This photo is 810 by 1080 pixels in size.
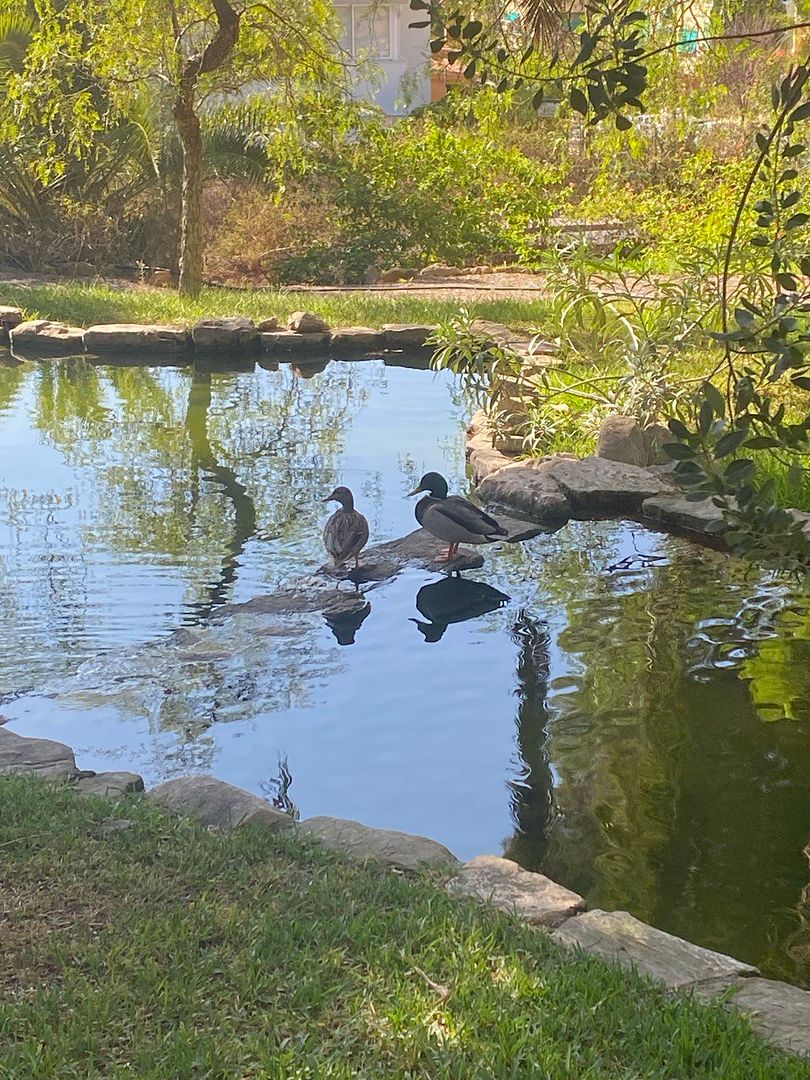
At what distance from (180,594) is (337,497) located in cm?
120

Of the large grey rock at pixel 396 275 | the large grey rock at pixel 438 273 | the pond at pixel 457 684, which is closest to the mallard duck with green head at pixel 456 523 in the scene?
the pond at pixel 457 684

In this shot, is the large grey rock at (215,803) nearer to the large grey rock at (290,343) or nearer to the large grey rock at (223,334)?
the large grey rock at (223,334)

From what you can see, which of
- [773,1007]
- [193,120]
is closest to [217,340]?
[193,120]

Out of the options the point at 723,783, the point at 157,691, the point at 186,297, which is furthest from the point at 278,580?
the point at 186,297

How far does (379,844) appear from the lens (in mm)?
3953

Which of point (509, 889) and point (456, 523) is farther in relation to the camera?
point (456, 523)

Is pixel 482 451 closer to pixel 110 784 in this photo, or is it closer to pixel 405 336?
pixel 405 336

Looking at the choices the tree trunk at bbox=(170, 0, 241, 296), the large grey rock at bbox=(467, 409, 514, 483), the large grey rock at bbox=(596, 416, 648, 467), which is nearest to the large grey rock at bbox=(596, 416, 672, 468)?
the large grey rock at bbox=(596, 416, 648, 467)

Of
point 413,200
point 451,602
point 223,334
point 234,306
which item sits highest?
point 413,200

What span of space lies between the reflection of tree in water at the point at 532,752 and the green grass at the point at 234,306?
8998 millimetres

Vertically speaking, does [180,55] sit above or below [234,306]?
above

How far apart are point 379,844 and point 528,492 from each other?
5.07m

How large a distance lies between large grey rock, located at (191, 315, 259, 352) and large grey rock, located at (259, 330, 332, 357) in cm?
21

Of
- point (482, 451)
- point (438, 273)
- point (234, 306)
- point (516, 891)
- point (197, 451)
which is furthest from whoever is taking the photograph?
point (438, 273)
